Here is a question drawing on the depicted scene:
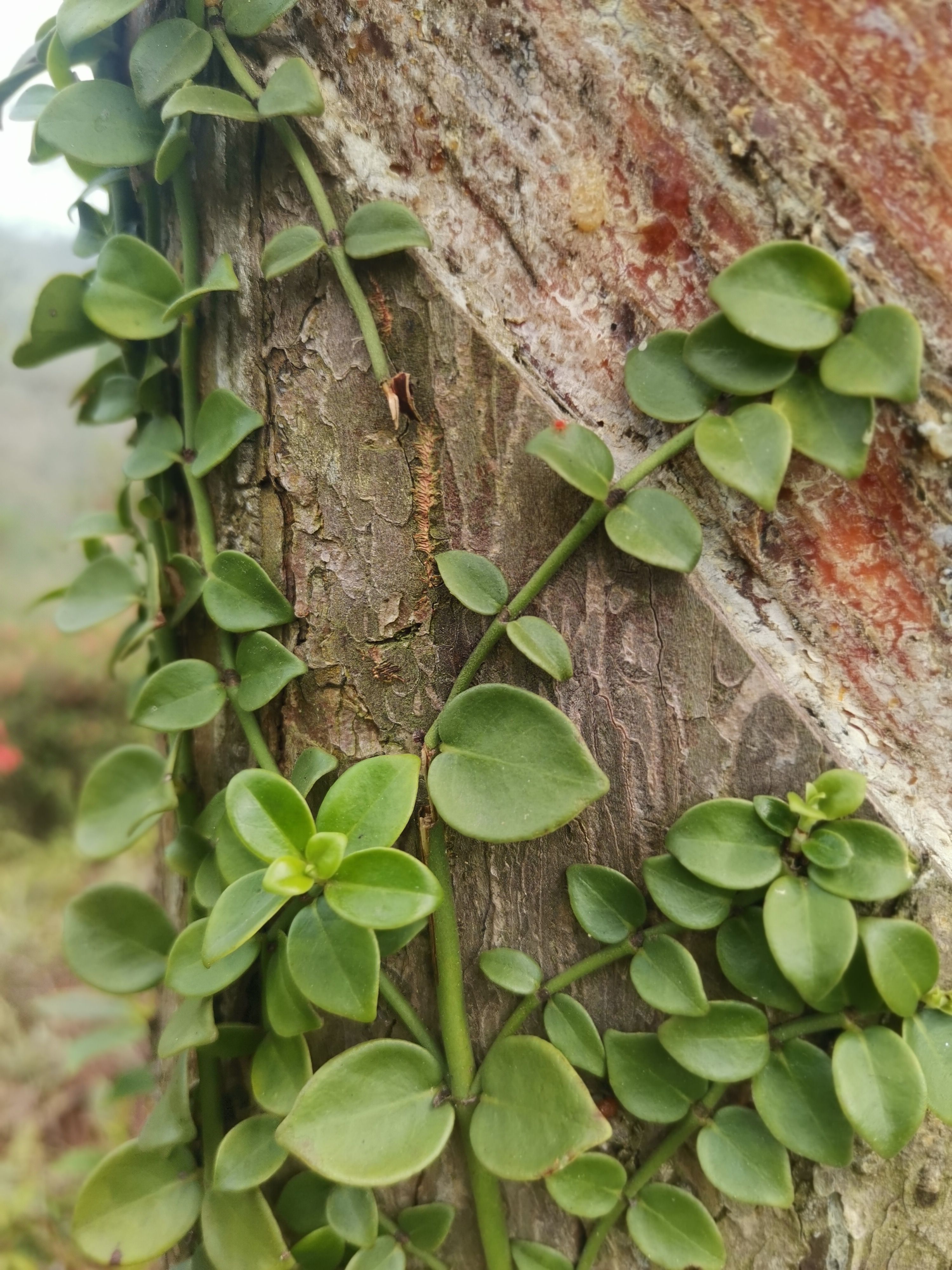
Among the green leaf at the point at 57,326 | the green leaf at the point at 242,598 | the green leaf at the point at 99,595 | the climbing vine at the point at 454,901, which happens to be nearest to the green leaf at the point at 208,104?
the climbing vine at the point at 454,901

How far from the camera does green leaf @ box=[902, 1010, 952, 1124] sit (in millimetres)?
416

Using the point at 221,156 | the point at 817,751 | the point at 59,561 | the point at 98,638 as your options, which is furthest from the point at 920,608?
the point at 59,561

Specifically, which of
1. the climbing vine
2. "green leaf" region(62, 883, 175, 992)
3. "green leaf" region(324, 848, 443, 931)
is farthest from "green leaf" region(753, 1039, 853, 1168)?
"green leaf" region(62, 883, 175, 992)

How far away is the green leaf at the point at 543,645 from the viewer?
0.46m

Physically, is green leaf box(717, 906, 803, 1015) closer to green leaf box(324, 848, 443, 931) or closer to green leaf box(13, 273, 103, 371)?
green leaf box(324, 848, 443, 931)

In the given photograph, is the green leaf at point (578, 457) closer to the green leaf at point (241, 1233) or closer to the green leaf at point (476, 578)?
the green leaf at point (476, 578)

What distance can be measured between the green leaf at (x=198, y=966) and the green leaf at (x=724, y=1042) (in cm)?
27

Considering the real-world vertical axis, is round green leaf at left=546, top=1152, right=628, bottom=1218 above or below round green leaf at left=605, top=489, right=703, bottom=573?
below

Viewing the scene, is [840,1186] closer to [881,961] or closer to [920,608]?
[881,961]

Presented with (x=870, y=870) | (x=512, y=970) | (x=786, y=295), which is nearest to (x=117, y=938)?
(x=512, y=970)

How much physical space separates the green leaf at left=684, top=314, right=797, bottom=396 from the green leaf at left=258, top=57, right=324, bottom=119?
0.27 m

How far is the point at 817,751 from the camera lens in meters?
0.45

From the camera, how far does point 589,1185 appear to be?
1.54ft

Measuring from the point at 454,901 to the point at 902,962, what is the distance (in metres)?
0.27
